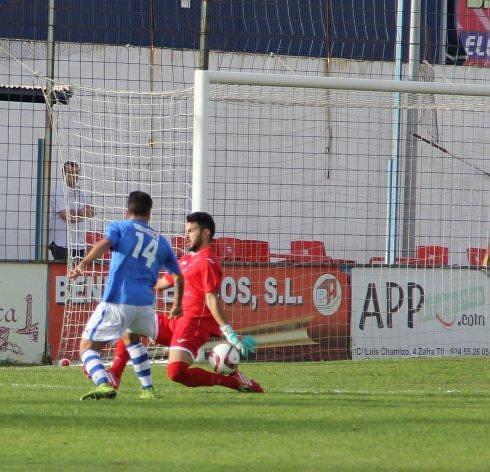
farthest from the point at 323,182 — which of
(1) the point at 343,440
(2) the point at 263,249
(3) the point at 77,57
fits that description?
(1) the point at 343,440

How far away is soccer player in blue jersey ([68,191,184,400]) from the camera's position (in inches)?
380

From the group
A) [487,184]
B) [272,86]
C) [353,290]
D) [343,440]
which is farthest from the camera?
[487,184]

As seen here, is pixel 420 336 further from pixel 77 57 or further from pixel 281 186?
pixel 77 57

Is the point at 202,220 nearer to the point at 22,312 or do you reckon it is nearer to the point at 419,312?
the point at 22,312

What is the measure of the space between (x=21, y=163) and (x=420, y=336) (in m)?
5.87

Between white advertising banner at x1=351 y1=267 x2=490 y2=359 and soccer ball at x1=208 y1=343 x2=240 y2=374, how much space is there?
4.96 m

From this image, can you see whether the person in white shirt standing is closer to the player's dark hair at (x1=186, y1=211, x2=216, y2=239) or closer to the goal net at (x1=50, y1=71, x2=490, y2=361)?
the goal net at (x1=50, y1=71, x2=490, y2=361)

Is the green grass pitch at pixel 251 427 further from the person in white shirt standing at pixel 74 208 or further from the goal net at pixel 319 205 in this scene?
the goal net at pixel 319 205

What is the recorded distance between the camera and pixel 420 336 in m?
15.2

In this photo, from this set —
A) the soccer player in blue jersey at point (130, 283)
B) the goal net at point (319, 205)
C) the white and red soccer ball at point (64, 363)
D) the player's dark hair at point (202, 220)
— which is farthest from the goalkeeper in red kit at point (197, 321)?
the white and red soccer ball at point (64, 363)

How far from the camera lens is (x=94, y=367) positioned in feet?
31.3

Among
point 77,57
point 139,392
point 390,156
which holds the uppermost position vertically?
point 77,57

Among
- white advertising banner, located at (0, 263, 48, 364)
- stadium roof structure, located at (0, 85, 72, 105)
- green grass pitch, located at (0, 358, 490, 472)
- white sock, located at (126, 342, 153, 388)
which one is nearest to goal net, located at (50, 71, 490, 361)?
stadium roof structure, located at (0, 85, 72, 105)

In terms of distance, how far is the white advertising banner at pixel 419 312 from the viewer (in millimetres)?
15141
